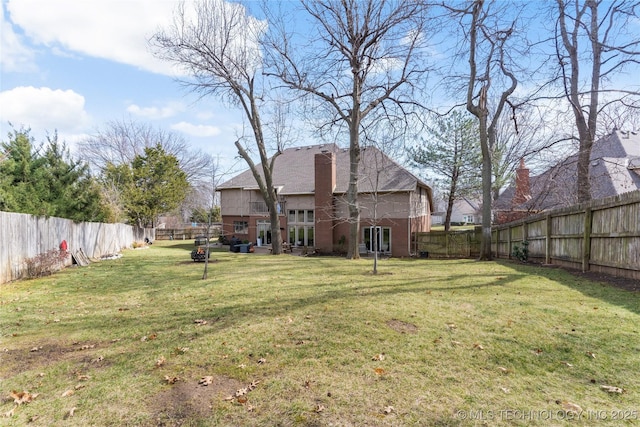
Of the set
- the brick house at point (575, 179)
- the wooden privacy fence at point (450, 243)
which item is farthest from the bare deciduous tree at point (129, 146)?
the brick house at point (575, 179)

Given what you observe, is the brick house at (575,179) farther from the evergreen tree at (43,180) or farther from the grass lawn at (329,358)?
the evergreen tree at (43,180)

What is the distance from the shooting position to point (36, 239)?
34.1ft

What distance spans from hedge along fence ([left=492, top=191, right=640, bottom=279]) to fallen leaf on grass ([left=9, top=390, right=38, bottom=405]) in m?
9.95

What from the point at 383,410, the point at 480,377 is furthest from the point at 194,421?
the point at 480,377

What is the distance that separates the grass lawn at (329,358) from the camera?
113 inches

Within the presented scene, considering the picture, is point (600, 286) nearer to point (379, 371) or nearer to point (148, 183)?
point (379, 371)

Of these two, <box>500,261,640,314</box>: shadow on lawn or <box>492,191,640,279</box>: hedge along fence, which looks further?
<box>492,191,640,279</box>: hedge along fence

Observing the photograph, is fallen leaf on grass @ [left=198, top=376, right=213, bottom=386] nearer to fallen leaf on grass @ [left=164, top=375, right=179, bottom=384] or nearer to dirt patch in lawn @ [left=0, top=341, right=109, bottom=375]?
fallen leaf on grass @ [left=164, top=375, right=179, bottom=384]

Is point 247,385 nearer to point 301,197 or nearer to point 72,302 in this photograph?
point 72,302

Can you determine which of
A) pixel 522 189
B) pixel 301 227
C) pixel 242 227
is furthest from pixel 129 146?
pixel 522 189

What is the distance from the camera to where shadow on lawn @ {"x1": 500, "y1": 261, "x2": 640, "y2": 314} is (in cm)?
563

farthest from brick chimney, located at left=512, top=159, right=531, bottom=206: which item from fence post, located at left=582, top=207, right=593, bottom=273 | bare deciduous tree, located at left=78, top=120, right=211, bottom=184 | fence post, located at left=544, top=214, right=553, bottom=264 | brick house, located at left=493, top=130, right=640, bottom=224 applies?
bare deciduous tree, located at left=78, top=120, right=211, bottom=184

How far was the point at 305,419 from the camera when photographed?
2756 millimetres

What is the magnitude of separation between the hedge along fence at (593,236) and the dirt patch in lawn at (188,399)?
819cm
